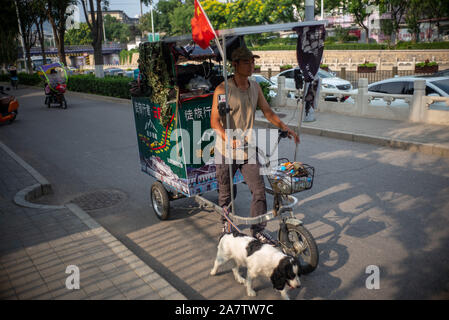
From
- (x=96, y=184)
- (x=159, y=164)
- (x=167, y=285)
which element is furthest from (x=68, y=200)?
(x=167, y=285)

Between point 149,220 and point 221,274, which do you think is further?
point 149,220

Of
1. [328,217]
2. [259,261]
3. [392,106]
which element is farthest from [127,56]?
[259,261]

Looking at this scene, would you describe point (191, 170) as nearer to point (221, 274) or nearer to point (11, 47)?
point (221, 274)

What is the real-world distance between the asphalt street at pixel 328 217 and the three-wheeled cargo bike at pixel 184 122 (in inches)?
18.3

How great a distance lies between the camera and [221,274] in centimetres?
429

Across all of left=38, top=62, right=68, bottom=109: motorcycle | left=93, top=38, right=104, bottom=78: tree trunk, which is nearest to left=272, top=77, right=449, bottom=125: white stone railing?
left=38, top=62, right=68, bottom=109: motorcycle

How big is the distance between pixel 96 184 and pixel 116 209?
149cm

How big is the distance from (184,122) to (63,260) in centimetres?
211

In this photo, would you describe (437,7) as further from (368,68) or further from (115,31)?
(115,31)

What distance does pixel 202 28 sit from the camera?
150 inches

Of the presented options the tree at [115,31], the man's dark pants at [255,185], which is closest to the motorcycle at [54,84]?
the man's dark pants at [255,185]

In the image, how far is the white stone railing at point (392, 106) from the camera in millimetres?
10695

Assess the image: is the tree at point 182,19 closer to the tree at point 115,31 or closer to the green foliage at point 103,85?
the tree at point 115,31

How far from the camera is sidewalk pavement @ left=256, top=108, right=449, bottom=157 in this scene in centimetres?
886
